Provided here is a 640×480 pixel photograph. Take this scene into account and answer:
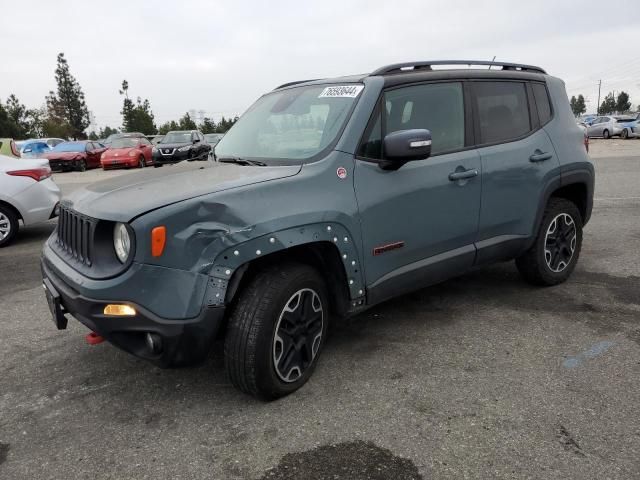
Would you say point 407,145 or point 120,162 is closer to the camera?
point 407,145

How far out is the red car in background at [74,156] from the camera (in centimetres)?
Answer: 2316

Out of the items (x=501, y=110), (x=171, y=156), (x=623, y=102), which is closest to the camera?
(x=501, y=110)

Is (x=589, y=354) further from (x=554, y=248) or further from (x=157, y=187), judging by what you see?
(x=157, y=187)

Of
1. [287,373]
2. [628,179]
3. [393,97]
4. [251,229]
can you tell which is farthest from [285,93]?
[628,179]

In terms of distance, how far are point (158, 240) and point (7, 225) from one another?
608cm

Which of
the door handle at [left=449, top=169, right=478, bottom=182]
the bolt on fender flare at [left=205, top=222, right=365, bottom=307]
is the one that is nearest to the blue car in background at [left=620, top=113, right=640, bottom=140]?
the door handle at [left=449, top=169, right=478, bottom=182]

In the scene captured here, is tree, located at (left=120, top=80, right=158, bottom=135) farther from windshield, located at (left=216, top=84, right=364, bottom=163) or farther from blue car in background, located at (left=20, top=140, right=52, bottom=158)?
windshield, located at (left=216, top=84, right=364, bottom=163)

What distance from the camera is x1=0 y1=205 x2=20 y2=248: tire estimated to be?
24.3 feet

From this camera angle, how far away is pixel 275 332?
9.20 ft

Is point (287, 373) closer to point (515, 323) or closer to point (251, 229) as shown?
point (251, 229)

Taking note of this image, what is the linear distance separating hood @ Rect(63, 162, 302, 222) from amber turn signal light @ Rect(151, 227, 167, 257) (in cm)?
13

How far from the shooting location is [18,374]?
11.3 feet

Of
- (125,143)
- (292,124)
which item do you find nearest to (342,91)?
(292,124)

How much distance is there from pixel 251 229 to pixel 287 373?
85 cm
